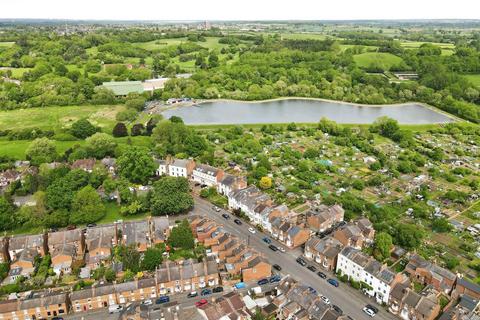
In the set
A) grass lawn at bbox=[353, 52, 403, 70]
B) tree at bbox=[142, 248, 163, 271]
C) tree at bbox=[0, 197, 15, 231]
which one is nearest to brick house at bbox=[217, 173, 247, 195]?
tree at bbox=[142, 248, 163, 271]

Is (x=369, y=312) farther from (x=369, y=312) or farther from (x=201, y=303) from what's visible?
(x=201, y=303)

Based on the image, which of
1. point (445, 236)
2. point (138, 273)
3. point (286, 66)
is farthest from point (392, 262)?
point (286, 66)

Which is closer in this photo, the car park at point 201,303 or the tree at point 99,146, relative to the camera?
the car park at point 201,303

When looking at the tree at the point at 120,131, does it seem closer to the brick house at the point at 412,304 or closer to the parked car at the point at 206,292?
the parked car at the point at 206,292

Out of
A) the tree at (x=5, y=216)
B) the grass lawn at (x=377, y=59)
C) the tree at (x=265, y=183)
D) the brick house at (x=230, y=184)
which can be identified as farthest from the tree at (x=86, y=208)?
the grass lawn at (x=377, y=59)

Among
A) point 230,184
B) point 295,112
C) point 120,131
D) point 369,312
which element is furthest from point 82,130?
point 369,312

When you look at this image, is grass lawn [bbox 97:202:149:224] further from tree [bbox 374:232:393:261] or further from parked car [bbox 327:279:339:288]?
tree [bbox 374:232:393:261]
